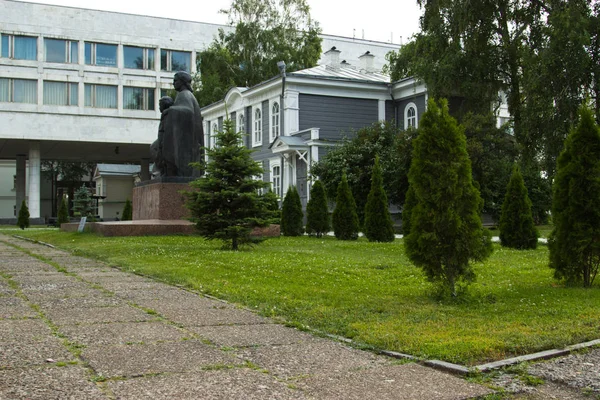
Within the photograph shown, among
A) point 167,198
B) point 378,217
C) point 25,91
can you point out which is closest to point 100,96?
point 25,91

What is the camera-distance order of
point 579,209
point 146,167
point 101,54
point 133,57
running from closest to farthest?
1. point 579,209
2. point 101,54
3. point 133,57
4. point 146,167

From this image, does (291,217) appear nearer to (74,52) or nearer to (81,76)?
(81,76)

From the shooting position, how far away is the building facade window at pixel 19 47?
45.7 m

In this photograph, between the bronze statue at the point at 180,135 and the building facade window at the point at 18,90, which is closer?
the bronze statue at the point at 180,135

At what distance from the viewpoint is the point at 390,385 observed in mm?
4449

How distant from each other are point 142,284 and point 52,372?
5.03m

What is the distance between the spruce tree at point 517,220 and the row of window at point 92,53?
125 feet

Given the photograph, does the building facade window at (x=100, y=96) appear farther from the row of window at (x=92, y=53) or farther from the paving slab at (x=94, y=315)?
the paving slab at (x=94, y=315)

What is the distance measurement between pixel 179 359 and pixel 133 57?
1862 inches

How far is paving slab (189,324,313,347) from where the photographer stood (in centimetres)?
559

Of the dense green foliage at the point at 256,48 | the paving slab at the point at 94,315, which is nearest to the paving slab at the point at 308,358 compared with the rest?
the paving slab at the point at 94,315

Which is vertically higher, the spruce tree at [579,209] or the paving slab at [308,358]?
the spruce tree at [579,209]

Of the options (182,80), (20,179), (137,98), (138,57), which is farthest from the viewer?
(20,179)

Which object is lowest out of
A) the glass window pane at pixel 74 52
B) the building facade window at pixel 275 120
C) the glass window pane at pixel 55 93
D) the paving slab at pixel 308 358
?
the paving slab at pixel 308 358
